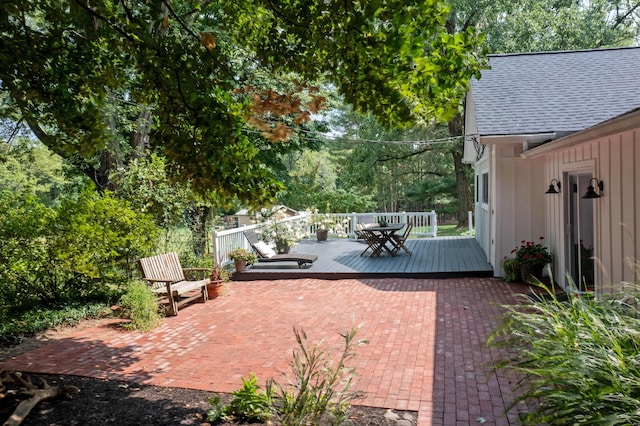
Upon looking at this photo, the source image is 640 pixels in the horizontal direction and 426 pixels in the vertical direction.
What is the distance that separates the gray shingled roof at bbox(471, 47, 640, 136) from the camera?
8344 millimetres

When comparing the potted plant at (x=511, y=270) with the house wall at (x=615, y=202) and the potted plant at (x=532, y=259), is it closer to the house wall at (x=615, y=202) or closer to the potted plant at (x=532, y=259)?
the potted plant at (x=532, y=259)

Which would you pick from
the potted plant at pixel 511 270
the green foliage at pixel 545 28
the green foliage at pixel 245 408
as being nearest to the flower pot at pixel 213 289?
the green foliage at pixel 245 408

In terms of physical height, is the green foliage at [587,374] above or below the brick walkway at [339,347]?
above

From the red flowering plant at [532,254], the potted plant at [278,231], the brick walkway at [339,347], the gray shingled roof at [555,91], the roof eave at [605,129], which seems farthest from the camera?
the potted plant at [278,231]

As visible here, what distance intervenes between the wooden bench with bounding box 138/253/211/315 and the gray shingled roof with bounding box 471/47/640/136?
232 inches

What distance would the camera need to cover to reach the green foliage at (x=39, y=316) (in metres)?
6.23

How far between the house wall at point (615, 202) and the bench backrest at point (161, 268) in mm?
6319

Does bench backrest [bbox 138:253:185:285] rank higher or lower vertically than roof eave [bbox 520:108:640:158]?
lower

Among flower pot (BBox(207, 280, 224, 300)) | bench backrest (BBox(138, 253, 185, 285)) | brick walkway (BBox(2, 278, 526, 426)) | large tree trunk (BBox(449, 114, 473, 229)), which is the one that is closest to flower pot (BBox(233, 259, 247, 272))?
flower pot (BBox(207, 280, 224, 300))

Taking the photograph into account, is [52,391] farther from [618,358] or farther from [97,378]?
[618,358]

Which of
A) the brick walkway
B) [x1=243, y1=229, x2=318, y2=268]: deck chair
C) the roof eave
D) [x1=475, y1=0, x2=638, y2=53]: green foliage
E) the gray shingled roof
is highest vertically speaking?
[x1=475, y1=0, x2=638, y2=53]: green foliage

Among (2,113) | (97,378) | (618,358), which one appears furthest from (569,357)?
(2,113)

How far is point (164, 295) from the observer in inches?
307

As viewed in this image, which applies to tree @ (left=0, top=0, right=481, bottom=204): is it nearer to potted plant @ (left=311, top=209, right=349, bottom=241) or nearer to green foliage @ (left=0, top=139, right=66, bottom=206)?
potted plant @ (left=311, top=209, right=349, bottom=241)
